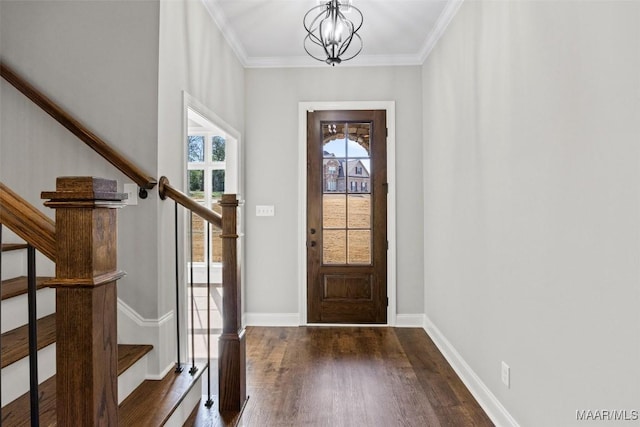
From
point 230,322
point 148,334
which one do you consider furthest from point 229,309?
point 148,334

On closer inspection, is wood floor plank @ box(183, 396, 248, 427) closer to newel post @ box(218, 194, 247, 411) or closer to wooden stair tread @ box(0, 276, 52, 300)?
newel post @ box(218, 194, 247, 411)

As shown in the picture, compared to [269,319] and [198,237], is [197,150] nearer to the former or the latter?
[198,237]

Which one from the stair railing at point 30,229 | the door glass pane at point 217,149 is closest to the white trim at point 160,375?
the stair railing at point 30,229

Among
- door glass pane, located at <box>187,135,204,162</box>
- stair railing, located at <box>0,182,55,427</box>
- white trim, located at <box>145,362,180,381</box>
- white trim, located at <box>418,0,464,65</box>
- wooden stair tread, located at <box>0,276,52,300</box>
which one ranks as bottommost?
white trim, located at <box>145,362,180,381</box>

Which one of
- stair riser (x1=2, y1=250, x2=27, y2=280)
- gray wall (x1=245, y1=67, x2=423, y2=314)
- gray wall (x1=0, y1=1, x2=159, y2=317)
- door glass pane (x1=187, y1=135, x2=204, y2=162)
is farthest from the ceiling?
door glass pane (x1=187, y1=135, x2=204, y2=162)

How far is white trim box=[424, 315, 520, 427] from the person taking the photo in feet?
7.55

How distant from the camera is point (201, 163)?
6500 mm

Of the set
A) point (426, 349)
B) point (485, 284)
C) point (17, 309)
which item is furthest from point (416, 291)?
point (17, 309)

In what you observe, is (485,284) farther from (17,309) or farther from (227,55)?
(227,55)

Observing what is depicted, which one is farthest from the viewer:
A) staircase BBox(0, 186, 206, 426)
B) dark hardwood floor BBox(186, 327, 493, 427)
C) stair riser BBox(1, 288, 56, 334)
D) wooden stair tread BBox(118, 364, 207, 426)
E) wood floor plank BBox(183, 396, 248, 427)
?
dark hardwood floor BBox(186, 327, 493, 427)

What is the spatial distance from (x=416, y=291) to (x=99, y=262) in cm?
381

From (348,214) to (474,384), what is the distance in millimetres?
2091

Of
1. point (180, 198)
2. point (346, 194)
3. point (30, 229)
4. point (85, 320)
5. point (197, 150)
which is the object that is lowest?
point (85, 320)

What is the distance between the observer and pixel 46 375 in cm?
190
